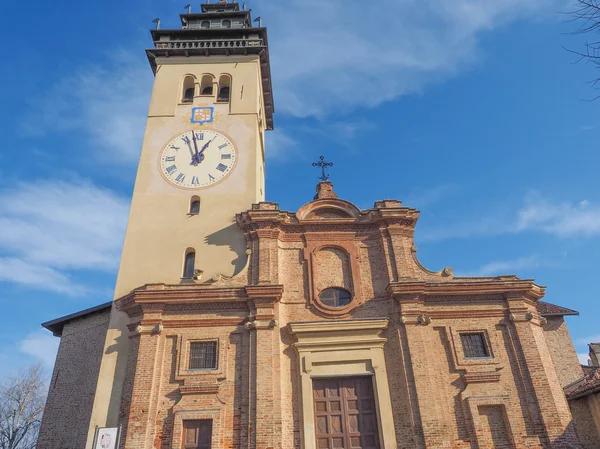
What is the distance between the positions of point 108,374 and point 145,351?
63.5 inches

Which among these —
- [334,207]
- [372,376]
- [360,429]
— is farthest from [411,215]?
[360,429]

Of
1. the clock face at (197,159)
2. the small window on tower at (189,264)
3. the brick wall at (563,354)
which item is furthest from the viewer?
the brick wall at (563,354)

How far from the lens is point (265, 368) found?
14.9 metres

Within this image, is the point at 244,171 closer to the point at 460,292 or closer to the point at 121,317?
the point at 121,317

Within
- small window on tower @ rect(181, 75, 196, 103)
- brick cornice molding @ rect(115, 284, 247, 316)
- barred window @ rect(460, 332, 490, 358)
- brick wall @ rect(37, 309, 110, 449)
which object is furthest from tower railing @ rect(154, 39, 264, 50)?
barred window @ rect(460, 332, 490, 358)

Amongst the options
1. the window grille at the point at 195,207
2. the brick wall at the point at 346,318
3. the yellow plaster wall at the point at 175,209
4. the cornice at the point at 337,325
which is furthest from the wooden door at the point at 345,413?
the window grille at the point at 195,207

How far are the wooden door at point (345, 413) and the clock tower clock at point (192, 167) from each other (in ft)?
18.4

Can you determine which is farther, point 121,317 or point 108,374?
point 121,317

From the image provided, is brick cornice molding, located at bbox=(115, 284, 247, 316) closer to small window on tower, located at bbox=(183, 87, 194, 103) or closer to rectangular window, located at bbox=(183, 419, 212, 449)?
rectangular window, located at bbox=(183, 419, 212, 449)

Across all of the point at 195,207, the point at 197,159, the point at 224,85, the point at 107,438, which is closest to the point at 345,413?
the point at 107,438

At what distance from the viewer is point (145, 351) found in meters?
15.4

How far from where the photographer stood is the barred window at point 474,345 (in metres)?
15.9

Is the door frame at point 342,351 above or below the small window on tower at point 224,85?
below

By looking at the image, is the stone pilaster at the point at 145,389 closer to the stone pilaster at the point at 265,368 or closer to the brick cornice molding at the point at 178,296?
the brick cornice molding at the point at 178,296
